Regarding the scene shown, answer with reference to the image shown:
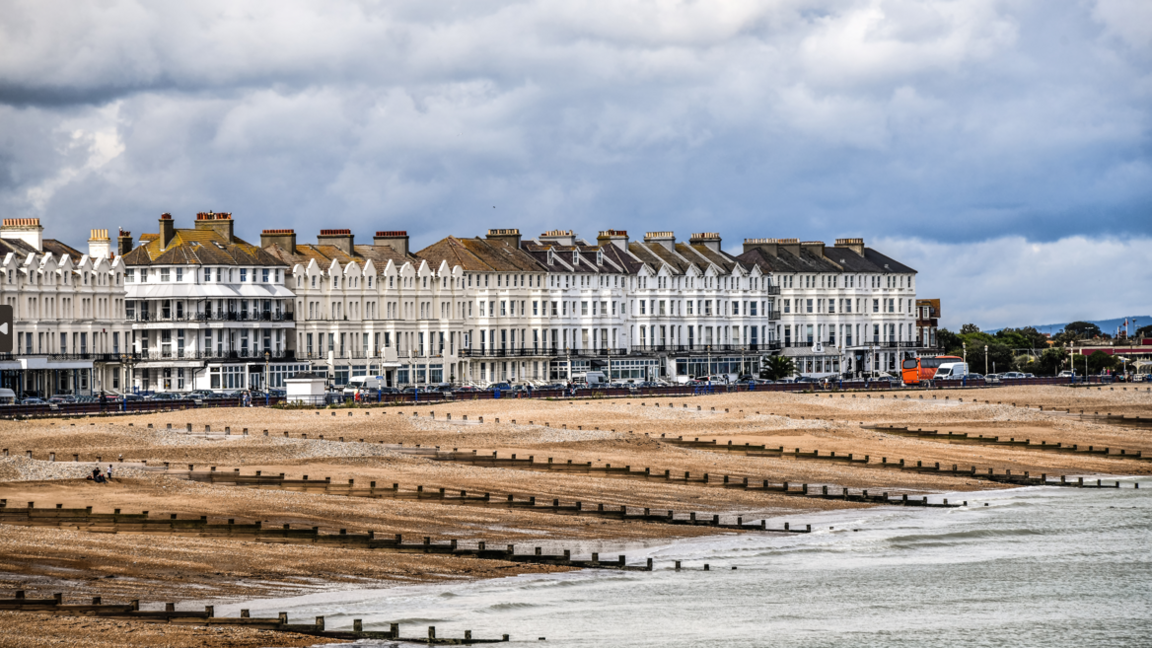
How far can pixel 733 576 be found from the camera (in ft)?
108

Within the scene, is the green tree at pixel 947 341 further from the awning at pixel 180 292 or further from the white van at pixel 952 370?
the awning at pixel 180 292

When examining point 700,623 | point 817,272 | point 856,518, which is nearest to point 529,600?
point 700,623

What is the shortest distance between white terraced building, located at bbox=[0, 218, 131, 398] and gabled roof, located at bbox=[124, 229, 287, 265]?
2.70 metres

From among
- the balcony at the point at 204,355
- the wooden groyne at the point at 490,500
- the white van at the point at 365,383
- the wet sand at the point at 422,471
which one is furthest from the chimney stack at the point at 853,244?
the wooden groyne at the point at 490,500

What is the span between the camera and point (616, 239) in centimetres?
12169

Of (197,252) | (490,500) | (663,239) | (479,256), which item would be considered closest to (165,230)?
(197,252)

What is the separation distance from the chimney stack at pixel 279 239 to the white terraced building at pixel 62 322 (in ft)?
38.0

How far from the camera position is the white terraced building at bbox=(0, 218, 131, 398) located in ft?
282

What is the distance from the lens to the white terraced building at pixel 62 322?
85938mm

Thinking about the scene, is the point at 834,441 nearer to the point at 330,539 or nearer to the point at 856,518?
the point at 856,518

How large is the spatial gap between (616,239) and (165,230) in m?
36.7

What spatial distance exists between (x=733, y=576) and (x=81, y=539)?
42.3 ft

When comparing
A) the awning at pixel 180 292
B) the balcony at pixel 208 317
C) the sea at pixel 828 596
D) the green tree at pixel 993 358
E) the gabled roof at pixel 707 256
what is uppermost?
the gabled roof at pixel 707 256

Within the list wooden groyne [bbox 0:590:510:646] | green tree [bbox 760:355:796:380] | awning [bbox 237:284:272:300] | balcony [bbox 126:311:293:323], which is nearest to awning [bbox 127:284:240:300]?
awning [bbox 237:284:272:300]
